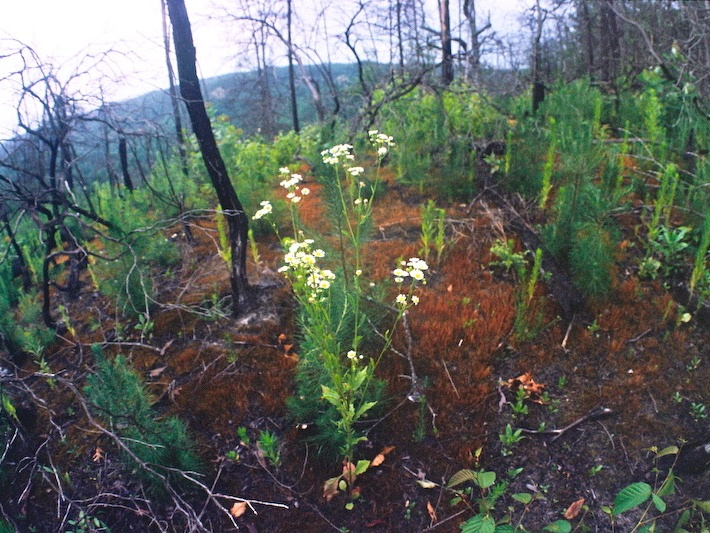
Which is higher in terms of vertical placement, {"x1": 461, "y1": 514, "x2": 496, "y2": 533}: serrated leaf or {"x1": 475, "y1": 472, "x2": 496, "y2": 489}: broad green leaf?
{"x1": 475, "y1": 472, "x2": 496, "y2": 489}: broad green leaf

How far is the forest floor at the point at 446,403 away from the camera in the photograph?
2.46 meters

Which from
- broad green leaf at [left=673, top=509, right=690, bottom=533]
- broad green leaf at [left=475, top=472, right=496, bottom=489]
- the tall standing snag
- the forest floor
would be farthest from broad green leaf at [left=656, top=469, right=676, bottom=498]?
the tall standing snag

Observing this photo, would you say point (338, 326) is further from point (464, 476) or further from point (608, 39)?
point (608, 39)

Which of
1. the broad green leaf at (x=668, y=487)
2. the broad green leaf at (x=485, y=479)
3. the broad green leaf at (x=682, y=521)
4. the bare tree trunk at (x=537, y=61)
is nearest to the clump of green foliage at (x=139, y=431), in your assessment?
the broad green leaf at (x=485, y=479)

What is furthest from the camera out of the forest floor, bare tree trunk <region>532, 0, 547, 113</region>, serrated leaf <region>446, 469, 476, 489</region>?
bare tree trunk <region>532, 0, 547, 113</region>

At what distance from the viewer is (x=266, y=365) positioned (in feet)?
10.9

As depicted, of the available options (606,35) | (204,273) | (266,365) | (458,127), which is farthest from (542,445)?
(606,35)

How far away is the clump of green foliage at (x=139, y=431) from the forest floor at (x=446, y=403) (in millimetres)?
225

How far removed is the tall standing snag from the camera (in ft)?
10.2

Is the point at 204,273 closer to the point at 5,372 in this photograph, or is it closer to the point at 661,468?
the point at 5,372

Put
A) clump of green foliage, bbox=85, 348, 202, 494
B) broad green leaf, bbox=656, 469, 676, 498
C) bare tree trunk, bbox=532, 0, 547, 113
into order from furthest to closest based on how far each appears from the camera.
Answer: bare tree trunk, bbox=532, 0, 547, 113 → clump of green foliage, bbox=85, 348, 202, 494 → broad green leaf, bbox=656, 469, 676, 498

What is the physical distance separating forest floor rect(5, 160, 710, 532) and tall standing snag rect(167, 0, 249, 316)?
34 centimetres

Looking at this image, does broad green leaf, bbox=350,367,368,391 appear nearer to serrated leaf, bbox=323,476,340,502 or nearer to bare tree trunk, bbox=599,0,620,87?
serrated leaf, bbox=323,476,340,502

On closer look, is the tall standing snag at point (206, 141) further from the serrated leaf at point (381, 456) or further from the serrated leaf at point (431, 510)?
the serrated leaf at point (431, 510)
